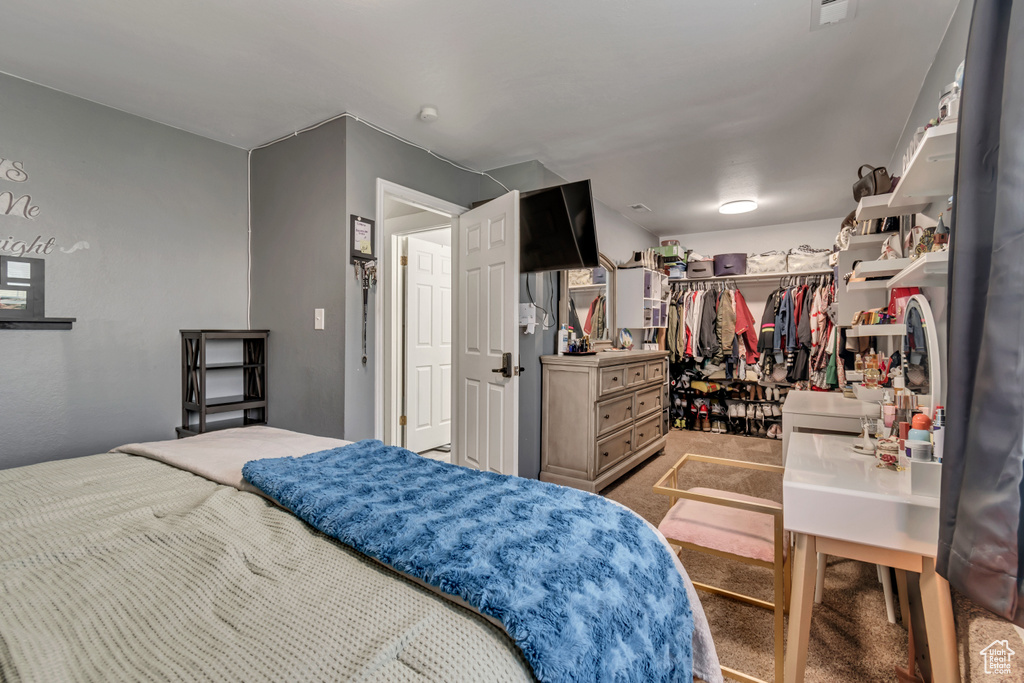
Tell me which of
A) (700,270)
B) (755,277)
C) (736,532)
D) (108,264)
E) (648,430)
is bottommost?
(648,430)

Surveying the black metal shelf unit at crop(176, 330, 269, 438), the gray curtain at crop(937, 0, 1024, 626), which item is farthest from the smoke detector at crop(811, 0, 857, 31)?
the black metal shelf unit at crop(176, 330, 269, 438)

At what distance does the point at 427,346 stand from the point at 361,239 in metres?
1.61

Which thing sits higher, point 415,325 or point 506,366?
point 415,325

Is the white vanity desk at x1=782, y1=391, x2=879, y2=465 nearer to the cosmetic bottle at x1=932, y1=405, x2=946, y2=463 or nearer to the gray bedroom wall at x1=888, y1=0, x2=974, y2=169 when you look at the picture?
the cosmetic bottle at x1=932, y1=405, x2=946, y2=463

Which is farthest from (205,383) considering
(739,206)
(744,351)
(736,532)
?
(744,351)

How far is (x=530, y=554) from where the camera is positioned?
809 millimetres

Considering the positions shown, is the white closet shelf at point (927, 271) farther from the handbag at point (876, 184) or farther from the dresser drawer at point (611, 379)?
the dresser drawer at point (611, 379)

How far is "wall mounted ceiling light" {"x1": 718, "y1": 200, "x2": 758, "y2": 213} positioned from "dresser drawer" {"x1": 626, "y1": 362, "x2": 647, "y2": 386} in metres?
1.80

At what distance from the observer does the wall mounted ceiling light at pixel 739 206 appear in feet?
14.1

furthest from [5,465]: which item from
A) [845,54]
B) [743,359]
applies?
[743,359]

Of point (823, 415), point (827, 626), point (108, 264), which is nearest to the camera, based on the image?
point (827, 626)

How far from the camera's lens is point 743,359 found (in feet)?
16.8

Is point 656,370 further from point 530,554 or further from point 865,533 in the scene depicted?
point 530,554

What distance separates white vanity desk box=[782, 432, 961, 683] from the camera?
1.06 meters
